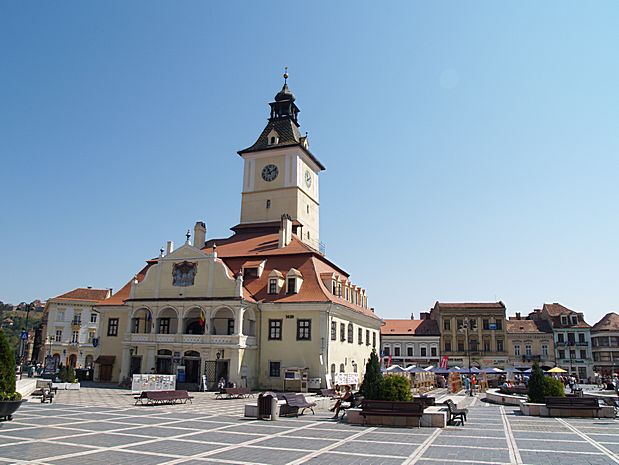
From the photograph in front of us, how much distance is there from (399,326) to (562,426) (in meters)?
59.3

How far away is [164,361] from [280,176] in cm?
2169

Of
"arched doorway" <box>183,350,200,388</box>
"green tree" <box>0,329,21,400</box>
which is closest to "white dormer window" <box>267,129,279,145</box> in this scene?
"arched doorway" <box>183,350,200,388</box>

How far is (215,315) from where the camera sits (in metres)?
39.2

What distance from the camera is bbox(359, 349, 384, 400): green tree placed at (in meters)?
19.7

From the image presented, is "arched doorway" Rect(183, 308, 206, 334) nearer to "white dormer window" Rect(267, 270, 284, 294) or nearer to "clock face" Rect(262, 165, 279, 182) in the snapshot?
"white dormer window" Rect(267, 270, 284, 294)

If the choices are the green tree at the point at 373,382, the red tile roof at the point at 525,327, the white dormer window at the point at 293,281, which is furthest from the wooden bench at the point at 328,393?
the red tile roof at the point at 525,327

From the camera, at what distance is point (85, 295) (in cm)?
7731

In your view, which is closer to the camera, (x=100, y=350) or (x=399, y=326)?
(x=100, y=350)

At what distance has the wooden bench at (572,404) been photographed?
71.1 feet

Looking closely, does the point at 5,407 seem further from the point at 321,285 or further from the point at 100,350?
the point at 100,350

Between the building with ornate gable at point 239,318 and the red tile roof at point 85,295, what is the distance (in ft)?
113

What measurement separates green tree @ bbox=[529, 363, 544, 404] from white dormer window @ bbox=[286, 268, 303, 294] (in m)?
18.7

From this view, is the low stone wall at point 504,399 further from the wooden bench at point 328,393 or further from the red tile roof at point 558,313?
the red tile roof at point 558,313

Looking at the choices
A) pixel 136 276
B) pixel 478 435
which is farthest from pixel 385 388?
pixel 136 276
